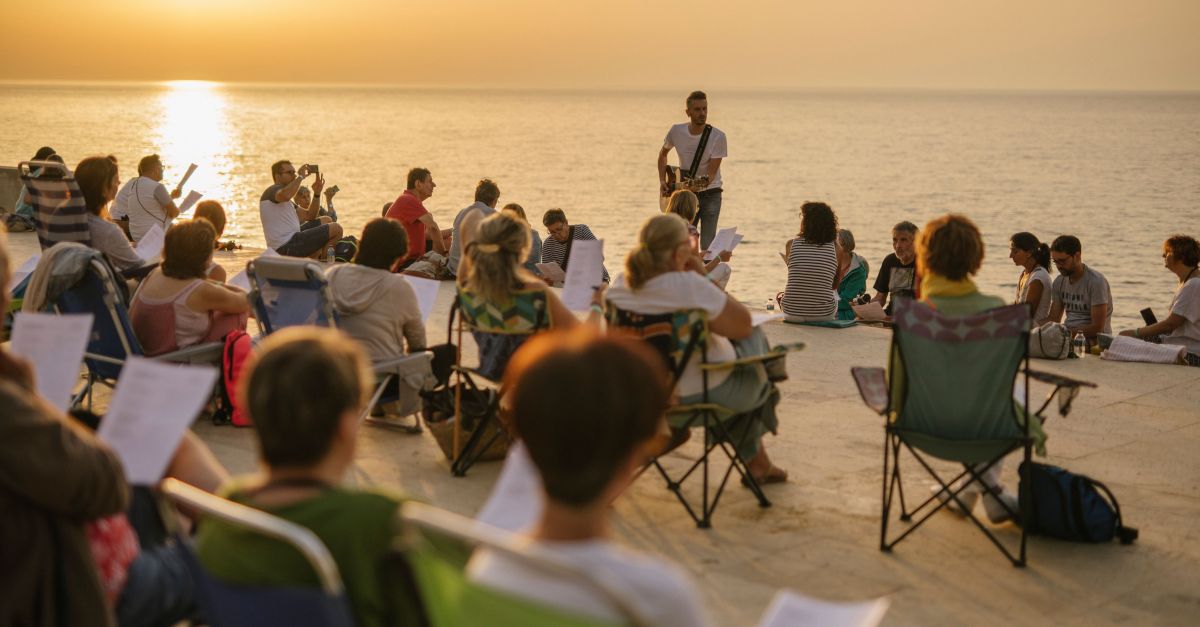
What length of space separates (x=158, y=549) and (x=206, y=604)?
745 mm

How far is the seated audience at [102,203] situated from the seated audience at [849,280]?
5723 mm

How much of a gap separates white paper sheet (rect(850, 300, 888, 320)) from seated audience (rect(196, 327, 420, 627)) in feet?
27.7

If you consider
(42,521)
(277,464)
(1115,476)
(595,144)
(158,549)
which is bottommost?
(595,144)

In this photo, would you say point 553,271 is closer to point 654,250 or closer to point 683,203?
point 683,203

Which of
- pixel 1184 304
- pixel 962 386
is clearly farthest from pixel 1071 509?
pixel 1184 304

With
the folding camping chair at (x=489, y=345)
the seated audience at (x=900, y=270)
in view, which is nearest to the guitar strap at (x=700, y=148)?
the seated audience at (x=900, y=270)

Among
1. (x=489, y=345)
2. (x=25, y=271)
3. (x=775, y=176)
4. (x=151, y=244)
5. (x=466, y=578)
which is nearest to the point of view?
(x=466, y=578)

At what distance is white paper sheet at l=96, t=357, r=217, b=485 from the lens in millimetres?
2883

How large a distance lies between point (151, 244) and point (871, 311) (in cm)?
563

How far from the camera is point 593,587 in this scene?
188 cm

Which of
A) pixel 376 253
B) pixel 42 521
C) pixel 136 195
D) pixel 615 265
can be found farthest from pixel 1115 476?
pixel 615 265

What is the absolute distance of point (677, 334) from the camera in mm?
5199

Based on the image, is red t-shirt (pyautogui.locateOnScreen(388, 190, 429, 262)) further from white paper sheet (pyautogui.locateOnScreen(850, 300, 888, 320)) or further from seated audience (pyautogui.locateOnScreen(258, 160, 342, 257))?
white paper sheet (pyautogui.locateOnScreen(850, 300, 888, 320))

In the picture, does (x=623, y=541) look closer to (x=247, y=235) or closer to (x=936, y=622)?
(x=936, y=622)
